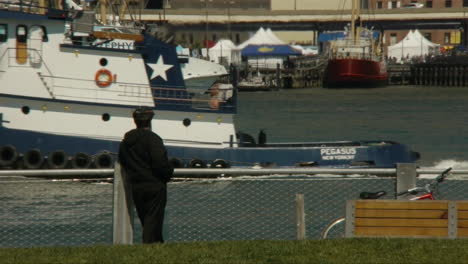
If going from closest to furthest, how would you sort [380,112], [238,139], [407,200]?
[407,200], [238,139], [380,112]

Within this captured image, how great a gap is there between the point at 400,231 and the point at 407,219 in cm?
16

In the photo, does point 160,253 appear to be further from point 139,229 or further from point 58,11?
point 58,11

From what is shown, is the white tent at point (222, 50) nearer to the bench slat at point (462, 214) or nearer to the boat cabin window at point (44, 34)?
the boat cabin window at point (44, 34)

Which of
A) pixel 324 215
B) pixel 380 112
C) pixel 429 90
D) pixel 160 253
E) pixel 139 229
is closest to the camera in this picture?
pixel 160 253

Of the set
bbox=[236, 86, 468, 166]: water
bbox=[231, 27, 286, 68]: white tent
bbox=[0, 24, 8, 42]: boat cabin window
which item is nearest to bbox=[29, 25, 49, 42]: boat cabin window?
bbox=[0, 24, 8, 42]: boat cabin window

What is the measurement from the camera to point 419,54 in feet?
352

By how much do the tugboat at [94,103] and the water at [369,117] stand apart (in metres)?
11.6

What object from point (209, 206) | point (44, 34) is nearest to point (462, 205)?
point (209, 206)

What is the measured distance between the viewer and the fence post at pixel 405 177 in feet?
40.4

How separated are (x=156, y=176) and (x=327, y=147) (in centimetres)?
1653

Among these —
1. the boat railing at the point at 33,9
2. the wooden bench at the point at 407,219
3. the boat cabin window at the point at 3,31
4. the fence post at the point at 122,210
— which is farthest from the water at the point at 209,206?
the boat cabin window at the point at 3,31

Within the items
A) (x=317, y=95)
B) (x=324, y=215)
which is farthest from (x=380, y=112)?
(x=324, y=215)

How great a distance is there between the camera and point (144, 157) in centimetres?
1156

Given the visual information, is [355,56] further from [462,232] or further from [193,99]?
[462,232]
